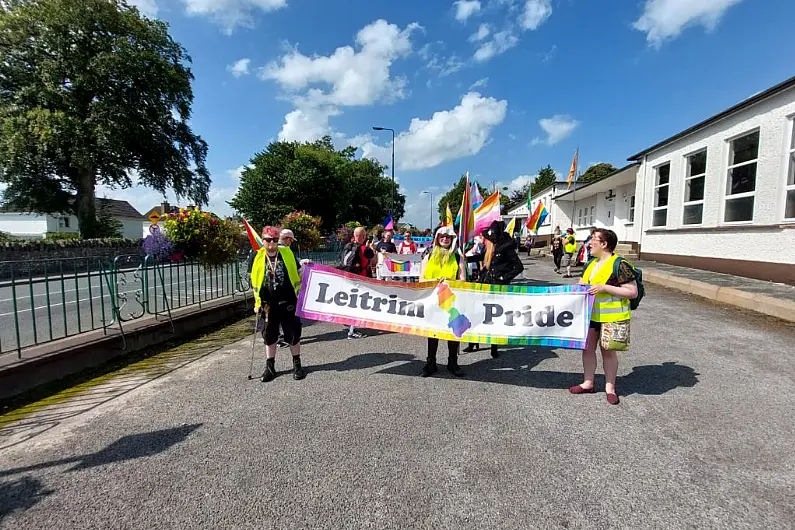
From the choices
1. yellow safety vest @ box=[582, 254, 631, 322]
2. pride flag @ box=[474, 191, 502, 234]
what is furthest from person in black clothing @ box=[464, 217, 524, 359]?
yellow safety vest @ box=[582, 254, 631, 322]

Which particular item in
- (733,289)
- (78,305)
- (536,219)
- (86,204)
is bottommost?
(733,289)

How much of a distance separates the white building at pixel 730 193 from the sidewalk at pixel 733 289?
58 centimetres

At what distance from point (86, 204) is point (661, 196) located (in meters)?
34.9

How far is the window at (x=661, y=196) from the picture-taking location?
15.0 meters

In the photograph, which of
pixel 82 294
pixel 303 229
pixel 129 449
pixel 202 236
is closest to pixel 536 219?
pixel 303 229

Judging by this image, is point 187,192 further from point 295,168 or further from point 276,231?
point 276,231

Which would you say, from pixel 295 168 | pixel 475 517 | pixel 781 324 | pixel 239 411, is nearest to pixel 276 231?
pixel 239 411

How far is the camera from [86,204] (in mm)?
28156

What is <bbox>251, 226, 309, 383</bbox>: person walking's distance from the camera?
4.59 meters

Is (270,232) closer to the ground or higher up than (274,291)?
higher up

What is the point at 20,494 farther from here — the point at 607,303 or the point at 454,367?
the point at 607,303

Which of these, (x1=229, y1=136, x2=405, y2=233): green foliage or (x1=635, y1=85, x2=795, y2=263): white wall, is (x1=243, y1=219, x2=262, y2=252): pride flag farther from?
(x1=229, y1=136, x2=405, y2=233): green foliage

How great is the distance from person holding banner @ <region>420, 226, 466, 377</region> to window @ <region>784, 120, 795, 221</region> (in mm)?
9578

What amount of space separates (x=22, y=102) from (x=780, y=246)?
36.5 m
